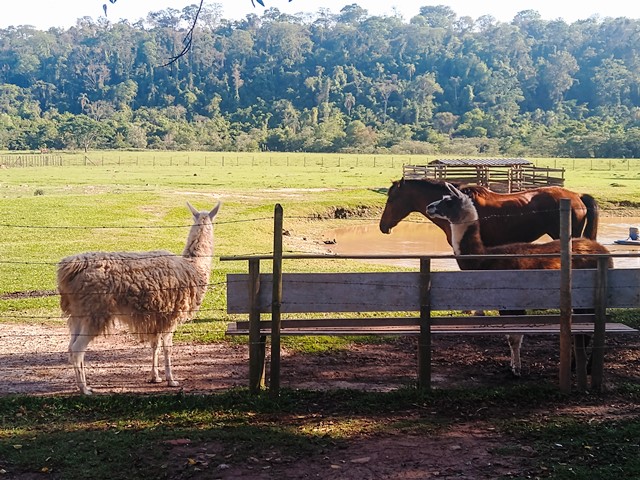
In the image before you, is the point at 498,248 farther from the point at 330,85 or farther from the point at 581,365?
the point at 330,85

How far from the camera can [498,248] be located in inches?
396

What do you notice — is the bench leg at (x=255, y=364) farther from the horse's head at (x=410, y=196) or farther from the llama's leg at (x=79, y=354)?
the horse's head at (x=410, y=196)

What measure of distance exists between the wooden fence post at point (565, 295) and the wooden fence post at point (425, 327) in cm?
138

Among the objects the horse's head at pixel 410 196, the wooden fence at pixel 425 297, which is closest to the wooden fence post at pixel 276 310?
the wooden fence at pixel 425 297

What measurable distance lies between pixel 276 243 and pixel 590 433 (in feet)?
11.3

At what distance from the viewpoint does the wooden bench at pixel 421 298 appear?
26.8 feet

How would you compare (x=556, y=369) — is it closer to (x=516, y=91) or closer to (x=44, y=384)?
(x=44, y=384)

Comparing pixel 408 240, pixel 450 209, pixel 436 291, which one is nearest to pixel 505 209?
pixel 450 209

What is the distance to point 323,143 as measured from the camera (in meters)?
111

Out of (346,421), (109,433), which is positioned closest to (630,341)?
(346,421)

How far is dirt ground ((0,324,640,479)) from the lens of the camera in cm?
617

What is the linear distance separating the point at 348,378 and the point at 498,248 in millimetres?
2619

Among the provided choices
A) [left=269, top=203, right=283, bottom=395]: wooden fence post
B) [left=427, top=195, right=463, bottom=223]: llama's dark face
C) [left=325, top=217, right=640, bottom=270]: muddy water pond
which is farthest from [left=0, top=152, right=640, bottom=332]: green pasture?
[left=427, top=195, right=463, bottom=223]: llama's dark face

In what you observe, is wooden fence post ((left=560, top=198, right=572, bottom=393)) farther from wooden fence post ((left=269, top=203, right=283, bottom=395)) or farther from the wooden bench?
wooden fence post ((left=269, top=203, right=283, bottom=395))
